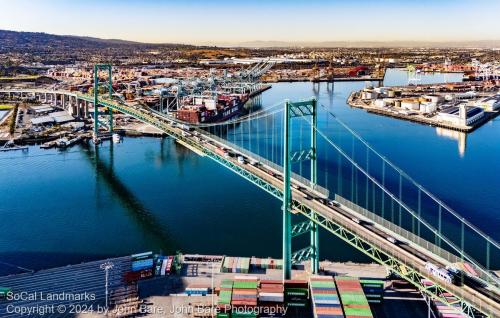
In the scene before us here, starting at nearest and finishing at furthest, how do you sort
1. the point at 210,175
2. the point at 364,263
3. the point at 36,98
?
the point at 364,263 → the point at 210,175 → the point at 36,98

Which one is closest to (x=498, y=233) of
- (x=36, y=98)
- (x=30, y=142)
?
(x=30, y=142)

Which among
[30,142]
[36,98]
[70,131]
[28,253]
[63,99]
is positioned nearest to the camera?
[28,253]

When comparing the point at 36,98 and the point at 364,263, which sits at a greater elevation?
the point at 36,98

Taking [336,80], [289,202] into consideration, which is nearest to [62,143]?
[289,202]

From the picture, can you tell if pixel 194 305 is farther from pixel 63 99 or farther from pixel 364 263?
pixel 63 99

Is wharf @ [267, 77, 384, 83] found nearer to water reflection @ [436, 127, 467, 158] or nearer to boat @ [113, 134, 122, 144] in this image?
water reflection @ [436, 127, 467, 158]

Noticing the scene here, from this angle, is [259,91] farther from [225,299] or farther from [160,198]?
[225,299]
